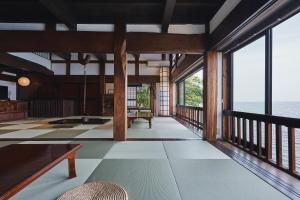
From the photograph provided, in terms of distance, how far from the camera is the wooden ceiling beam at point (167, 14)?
3.27 m

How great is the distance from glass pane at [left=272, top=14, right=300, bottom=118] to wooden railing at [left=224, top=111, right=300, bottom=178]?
23 cm

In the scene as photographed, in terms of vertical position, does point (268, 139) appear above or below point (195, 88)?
below

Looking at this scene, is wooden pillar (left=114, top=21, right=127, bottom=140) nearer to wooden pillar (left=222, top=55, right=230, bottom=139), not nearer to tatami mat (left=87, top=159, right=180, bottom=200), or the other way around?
tatami mat (left=87, top=159, right=180, bottom=200)

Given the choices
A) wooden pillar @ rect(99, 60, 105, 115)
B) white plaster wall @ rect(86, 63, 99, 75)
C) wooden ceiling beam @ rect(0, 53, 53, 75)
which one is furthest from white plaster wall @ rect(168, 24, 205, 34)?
white plaster wall @ rect(86, 63, 99, 75)

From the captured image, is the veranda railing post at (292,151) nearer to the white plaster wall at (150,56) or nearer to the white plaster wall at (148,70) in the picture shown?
the white plaster wall at (150,56)

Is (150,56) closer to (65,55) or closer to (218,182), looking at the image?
(65,55)

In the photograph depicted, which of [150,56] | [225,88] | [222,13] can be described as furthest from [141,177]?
[150,56]

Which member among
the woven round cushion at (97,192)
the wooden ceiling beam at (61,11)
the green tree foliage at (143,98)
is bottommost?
the woven round cushion at (97,192)

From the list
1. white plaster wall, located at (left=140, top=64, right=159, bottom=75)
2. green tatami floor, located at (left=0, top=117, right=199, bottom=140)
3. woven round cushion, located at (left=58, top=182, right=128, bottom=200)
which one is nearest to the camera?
woven round cushion, located at (left=58, top=182, right=128, bottom=200)

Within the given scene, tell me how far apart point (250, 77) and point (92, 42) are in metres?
3.21

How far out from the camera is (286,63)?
8.40 ft

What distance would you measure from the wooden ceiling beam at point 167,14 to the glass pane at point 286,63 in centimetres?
165

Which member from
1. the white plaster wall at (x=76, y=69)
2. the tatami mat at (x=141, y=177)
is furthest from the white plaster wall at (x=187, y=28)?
the white plaster wall at (x=76, y=69)

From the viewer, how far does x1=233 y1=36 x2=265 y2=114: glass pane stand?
9.82 feet
